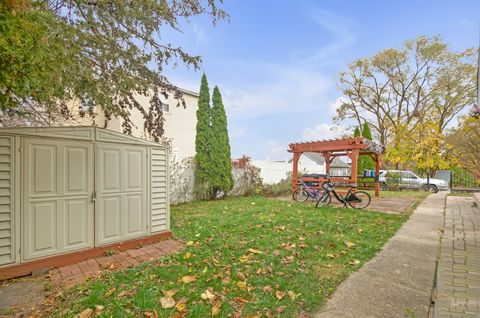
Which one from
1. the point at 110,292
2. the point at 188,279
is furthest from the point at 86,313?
the point at 188,279

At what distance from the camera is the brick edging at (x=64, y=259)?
3.68 metres

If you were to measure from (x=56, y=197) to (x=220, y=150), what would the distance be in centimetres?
753

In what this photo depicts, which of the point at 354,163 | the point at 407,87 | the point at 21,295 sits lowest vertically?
the point at 21,295

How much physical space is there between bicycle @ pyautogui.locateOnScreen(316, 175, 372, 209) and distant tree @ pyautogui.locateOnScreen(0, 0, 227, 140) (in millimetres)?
5737

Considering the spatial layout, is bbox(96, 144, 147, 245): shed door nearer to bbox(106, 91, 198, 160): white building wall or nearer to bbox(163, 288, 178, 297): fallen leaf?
bbox(163, 288, 178, 297): fallen leaf

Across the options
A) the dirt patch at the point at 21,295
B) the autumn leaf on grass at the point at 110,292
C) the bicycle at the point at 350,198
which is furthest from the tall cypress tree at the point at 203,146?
the autumn leaf on grass at the point at 110,292

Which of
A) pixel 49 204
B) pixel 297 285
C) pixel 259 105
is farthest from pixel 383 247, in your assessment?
pixel 259 105

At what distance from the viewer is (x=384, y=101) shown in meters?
24.6

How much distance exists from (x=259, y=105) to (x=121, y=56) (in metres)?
8.82

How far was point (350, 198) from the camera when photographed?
344 inches

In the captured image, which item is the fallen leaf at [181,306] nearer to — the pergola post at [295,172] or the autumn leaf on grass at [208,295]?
the autumn leaf on grass at [208,295]

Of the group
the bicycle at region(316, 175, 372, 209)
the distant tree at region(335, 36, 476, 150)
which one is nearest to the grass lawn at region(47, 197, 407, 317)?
the bicycle at region(316, 175, 372, 209)

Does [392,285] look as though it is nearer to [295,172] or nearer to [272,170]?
[295,172]

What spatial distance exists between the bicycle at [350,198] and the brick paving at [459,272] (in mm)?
2475
